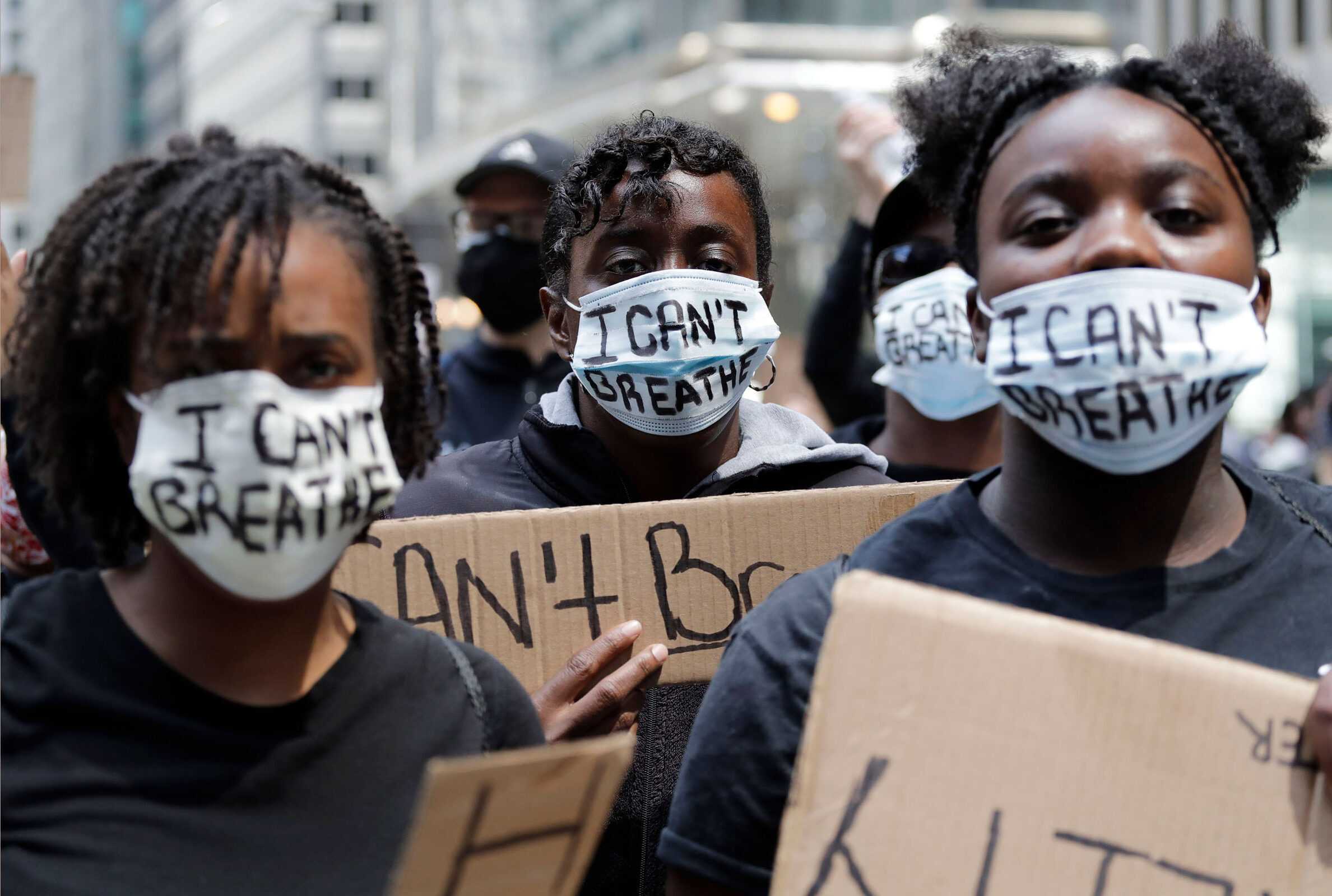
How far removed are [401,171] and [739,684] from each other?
55293 mm

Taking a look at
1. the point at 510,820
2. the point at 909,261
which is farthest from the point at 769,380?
the point at 510,820

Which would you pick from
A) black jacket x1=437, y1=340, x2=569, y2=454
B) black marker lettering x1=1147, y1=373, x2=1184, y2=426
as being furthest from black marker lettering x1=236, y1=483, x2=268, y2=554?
black jacket x1=437, y1=340, x2=569, y2=454

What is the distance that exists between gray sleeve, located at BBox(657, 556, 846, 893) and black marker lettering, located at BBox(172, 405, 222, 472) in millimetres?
705

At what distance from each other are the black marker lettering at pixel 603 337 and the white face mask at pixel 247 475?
1.26 m

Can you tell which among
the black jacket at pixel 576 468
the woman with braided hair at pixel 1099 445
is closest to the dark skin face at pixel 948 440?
the black jacket at pixel 576 468

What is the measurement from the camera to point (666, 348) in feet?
10.2

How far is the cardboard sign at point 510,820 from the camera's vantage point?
4.92 feet

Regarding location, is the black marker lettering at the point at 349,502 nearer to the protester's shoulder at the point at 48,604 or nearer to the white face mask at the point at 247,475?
the white face mask at the point at 247,475

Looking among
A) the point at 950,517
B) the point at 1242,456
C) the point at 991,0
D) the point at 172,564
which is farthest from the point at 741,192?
the point at 991,0

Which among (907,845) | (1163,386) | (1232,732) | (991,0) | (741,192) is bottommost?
(907,845)

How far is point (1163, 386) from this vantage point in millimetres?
2047

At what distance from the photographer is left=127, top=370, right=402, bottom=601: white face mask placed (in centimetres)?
184

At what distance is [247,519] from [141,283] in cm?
32

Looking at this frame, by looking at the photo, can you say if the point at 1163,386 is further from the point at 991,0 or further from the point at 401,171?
the point at 401,171
